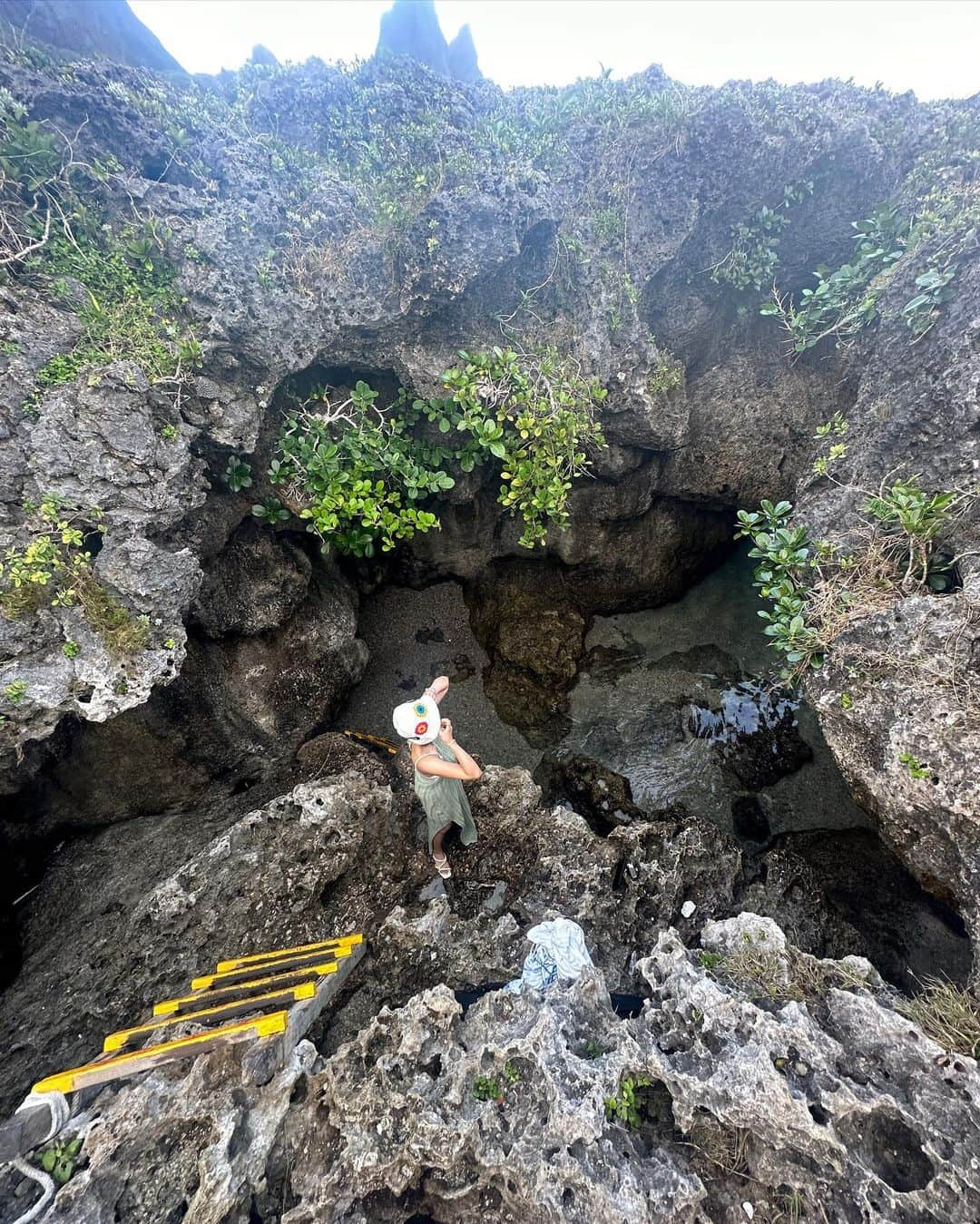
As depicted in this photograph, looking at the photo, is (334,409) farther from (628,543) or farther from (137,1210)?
(137,1210)

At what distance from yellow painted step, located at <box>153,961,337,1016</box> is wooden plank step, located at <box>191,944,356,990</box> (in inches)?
1.7

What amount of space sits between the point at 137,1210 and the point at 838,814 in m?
6.71

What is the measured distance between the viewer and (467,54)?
8.01 meters

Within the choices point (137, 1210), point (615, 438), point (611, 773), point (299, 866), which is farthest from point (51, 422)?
point (611, 773)

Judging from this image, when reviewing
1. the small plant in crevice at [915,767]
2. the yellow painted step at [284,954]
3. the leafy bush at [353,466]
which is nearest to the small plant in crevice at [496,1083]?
the yellow painted step at [284,954]

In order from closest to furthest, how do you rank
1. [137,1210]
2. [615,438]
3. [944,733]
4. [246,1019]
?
[137,1210] → [246,1019] → [944,733] → [615,438]

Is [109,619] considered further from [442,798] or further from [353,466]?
[442,798]

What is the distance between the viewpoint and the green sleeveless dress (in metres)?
4.06

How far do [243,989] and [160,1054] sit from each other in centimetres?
73

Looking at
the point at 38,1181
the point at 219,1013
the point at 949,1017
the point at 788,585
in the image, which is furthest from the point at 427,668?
the point at 949,1017

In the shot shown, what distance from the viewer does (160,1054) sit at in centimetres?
269

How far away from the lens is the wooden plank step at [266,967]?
350 cm

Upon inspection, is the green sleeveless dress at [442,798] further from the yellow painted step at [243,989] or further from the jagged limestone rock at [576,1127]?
the jagged limestone rock at [576,1127]

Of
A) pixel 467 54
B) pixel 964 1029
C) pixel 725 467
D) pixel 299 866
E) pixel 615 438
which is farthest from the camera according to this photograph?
pixel 467 54
